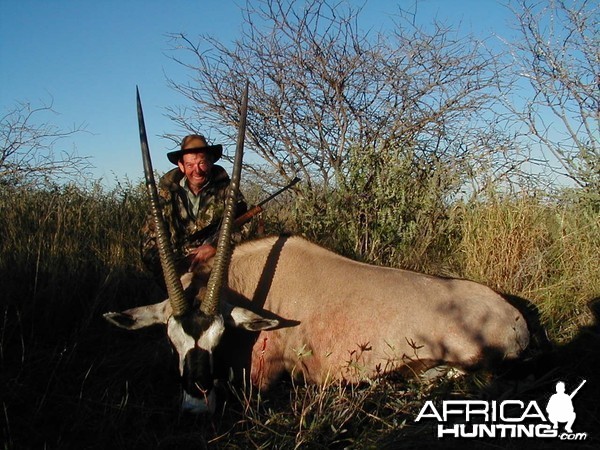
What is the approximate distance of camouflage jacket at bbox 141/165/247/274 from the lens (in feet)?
15.7

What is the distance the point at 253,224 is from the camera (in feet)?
19.7

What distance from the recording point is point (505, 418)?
9.56ft

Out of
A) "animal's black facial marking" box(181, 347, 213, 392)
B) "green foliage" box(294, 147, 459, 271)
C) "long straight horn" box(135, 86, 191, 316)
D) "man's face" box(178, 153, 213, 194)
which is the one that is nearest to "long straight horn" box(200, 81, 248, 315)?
"long straight horn" box(135, 86, 191, 316)

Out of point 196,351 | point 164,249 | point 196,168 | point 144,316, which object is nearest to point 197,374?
point 196,351

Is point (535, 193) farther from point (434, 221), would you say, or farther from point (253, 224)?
point (253, 224)

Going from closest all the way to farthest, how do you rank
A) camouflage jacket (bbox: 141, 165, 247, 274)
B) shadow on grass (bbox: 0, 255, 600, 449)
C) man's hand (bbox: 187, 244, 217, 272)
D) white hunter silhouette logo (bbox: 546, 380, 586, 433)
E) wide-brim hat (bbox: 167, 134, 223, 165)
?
shadow on grass (bbox: 0, 255, 600, 449) → white hunter silhouette logo (bbox: 546, 380, 586, 433) → man's hand (bbox: 187, 244, 217, 272) → camouflage jacket (bbox: 141, 165, 247, 274) → wide-brim hat (bbox: 167, 134, 223, 165)

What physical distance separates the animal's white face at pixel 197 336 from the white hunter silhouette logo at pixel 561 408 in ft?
5.12

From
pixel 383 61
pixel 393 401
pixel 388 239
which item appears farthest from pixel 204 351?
pixel 383 61

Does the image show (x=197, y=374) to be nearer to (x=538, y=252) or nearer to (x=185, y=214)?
(x=185, y=214)

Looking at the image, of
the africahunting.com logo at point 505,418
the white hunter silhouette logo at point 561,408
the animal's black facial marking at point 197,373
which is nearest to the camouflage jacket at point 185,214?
the animal's black facial marking at point 197,373

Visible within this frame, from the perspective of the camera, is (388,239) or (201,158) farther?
(388,239)

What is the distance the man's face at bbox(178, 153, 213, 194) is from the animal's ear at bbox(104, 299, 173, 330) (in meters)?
1.74

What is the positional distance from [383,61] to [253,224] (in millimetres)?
3003

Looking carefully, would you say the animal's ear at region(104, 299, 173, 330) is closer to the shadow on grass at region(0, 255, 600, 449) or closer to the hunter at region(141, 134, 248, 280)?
the shadow on grass at region(0, 255, 600, 449)
